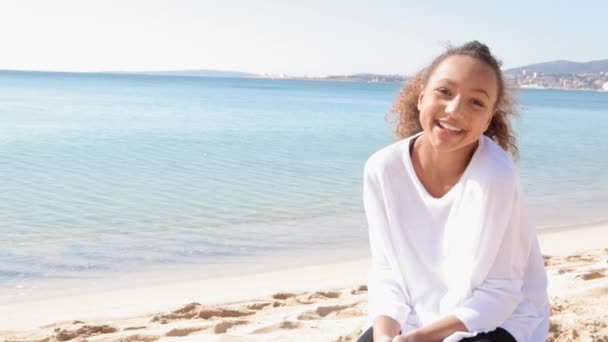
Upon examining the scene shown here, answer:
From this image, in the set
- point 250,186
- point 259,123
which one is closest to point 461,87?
point 250,186

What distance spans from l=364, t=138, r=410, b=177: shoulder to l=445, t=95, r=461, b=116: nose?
0.82ft

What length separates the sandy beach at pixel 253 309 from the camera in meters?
4.52

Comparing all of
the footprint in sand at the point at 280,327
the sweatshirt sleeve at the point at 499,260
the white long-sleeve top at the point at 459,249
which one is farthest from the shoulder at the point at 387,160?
the footprint in sand at the point at 280,327

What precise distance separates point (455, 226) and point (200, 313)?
3.21 metres

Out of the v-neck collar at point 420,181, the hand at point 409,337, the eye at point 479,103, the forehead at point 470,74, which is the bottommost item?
the hand at point 409,337

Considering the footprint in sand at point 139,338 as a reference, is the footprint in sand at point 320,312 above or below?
below

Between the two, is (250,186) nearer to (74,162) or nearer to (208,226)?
(208,226)

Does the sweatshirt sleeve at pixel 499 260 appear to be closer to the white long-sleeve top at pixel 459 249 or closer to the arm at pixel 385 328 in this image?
the white long-sleeve top at pixel 459 249

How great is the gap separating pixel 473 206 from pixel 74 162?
15.4m

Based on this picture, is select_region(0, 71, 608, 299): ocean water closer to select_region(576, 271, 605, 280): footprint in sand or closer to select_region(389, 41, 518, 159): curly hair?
select_region(389, 41, 518, 159): curly hair

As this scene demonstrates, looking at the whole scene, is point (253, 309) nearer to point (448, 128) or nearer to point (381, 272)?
point (381, 272)

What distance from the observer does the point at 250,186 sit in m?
13.2

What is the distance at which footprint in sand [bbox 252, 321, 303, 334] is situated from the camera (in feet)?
15.1

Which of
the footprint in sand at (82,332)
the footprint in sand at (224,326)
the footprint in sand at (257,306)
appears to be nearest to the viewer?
the footprint in sand at (224,326)
